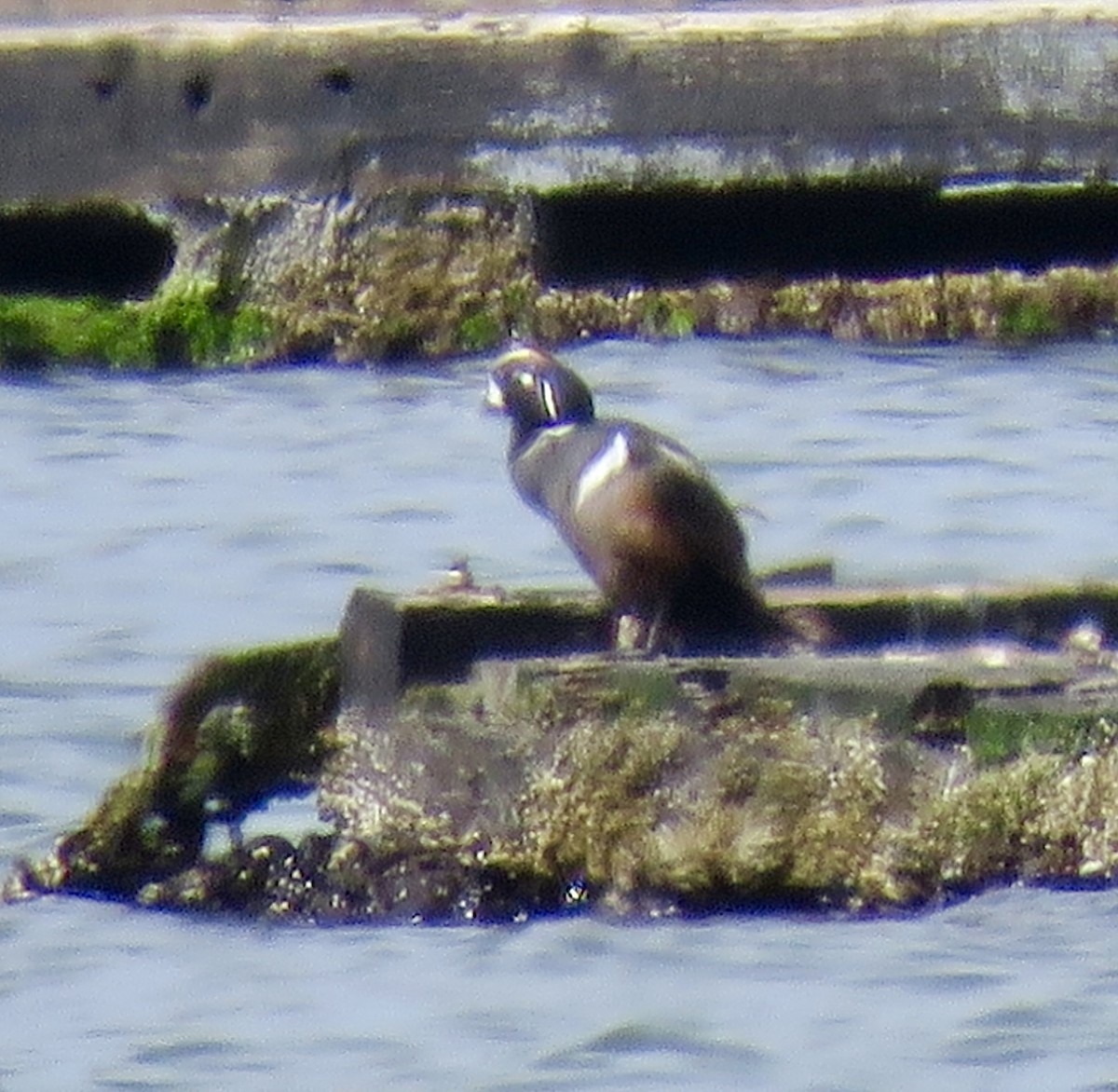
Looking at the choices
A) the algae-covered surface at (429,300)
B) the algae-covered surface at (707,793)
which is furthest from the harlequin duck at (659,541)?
the algae-covered surface at (429,300)

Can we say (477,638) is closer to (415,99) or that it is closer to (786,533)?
(786,533)

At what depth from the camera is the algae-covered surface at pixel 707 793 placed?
18.1 ft

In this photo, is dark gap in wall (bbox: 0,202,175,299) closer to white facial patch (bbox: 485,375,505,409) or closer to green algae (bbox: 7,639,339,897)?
white facial patch (bbox: 485,375,505,409)

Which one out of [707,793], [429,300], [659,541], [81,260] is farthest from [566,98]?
[707,793]

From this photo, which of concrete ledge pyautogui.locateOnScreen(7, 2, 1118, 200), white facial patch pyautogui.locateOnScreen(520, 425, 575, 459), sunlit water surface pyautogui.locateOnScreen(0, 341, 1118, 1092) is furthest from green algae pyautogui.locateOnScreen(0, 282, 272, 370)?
white facial patch pyautogui.locateOnScreen(520, 425, 575, 459)

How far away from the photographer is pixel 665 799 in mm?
5520

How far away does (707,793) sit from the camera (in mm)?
5523

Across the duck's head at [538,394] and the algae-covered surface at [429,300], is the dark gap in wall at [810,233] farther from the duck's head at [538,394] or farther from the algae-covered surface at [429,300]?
the duck's head at [538,394]

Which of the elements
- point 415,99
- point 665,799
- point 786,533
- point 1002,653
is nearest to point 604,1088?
point 665,799

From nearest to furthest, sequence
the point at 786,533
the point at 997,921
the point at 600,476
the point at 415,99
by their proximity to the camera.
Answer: the point at 997,921 → the point at 600,476 → the point at 786,533 → the point at 415,99

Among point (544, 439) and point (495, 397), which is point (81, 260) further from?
point (544, 439)

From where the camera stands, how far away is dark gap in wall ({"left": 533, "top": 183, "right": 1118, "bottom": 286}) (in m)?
10.6

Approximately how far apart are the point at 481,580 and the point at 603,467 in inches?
76.6

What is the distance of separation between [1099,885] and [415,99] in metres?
5.13
